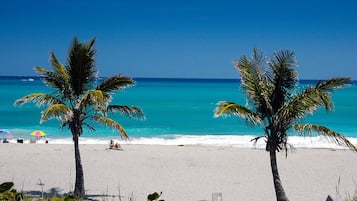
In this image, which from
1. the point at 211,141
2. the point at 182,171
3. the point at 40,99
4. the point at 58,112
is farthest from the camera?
the point at 211,141

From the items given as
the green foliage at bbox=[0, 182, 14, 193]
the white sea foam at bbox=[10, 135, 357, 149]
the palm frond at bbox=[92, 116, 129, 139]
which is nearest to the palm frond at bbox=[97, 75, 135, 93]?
the palm frond at bbox=[92, 116, 129, 139]

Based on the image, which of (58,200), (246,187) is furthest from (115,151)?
(58,200)

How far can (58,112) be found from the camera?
11422 mm

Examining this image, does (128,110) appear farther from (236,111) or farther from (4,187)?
A: (4,187)

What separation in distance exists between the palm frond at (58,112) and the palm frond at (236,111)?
4.03 meters

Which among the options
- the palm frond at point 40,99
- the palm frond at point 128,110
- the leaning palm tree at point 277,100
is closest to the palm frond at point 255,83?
the leaning palm tree at point 277,100

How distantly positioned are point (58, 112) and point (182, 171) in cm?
848

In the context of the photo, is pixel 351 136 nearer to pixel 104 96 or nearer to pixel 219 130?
pixel 219 130

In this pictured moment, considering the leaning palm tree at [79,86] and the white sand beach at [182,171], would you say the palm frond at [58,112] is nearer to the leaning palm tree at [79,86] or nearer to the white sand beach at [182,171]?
the leaning palm tree at [79,86]

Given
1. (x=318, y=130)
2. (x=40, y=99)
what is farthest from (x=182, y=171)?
(x=318, y=130)

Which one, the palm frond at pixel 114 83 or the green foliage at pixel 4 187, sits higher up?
the palm frond at pixel 114 83

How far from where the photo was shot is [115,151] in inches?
944

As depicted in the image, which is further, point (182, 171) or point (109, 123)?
point (182, 171)

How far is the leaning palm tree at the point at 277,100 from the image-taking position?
1048cm
